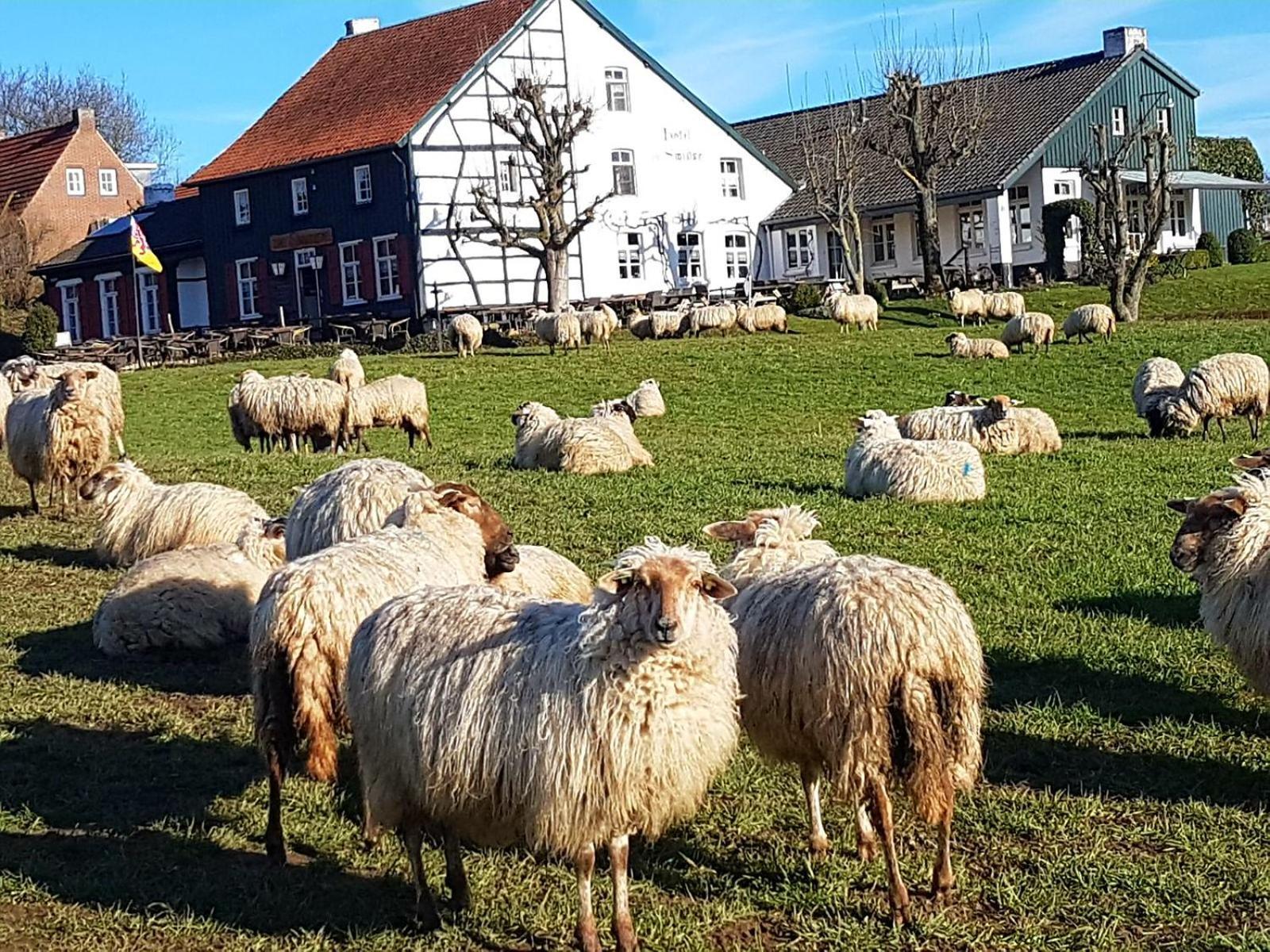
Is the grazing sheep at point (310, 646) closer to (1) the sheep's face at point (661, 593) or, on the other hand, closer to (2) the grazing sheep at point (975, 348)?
(1) the sheep's face at point (661, 593)

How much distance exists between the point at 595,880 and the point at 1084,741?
2.63 m

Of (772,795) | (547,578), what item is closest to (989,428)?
(547,578)

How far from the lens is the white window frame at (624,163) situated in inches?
1905

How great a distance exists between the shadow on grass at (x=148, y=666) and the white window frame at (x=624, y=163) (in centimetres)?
4002

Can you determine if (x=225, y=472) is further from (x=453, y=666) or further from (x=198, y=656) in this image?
(x=453, y=666)

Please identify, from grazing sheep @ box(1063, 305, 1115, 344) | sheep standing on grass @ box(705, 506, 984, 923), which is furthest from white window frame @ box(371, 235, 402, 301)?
sheep standing on grass @ box(705, 506, 984, 923)

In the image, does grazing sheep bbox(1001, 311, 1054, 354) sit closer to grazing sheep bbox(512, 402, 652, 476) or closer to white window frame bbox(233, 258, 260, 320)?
grazing sheep bbox(512, 402, 652, 476)

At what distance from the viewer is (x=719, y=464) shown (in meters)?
15.9

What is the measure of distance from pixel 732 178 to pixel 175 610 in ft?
147

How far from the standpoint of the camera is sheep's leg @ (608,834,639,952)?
5.09 metres

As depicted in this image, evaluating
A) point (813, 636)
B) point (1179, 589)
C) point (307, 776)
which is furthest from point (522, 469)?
point (813, 636)

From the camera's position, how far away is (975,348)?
29.4 metres

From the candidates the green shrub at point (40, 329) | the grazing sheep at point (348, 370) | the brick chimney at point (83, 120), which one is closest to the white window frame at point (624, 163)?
the green shrub at point (40, 329)

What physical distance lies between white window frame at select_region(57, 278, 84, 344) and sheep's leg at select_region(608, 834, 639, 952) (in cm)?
5424
